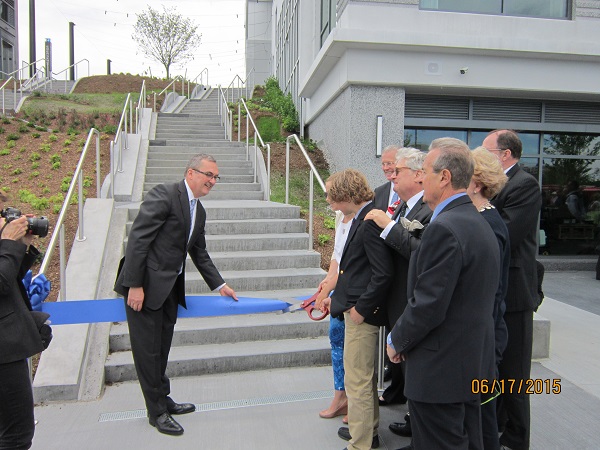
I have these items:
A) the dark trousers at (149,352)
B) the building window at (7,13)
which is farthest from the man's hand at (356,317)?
the building window at (7,13)

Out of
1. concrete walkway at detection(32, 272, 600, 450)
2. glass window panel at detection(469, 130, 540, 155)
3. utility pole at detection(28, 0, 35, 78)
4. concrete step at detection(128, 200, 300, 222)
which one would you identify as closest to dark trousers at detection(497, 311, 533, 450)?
concrete walkway at detection(32, 272, 600, 450)

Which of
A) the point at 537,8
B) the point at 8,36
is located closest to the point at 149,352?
the point at 537,8

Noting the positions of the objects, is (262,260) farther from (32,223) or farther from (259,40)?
(259,40)

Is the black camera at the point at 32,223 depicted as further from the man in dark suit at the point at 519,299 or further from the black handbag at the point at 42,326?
the man in dark suit at the point at 519,299

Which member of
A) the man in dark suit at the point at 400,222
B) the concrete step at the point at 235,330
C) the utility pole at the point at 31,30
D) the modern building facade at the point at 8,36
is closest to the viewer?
the man in dark suit at the point at 400,222

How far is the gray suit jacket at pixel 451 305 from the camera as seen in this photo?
1963 mm

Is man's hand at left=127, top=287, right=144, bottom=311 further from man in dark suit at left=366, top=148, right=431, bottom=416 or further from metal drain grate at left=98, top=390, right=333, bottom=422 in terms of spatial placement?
man in dark suit at left=366, top=148, right=431, bottom=416

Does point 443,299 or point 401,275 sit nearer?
point 443,299

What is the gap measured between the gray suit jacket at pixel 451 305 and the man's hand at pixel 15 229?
179 cm

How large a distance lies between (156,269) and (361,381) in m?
1.49

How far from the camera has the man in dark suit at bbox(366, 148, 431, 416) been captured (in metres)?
2.57

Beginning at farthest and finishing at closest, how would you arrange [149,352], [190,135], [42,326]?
[190,135]
[149,352]
[42,326]

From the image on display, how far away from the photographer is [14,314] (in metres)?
2.22
